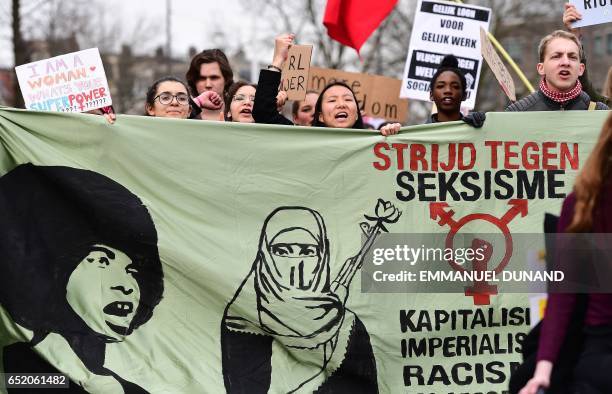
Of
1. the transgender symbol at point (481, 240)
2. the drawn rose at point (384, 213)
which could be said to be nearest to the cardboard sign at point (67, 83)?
the drawn rose at point (384, 213)

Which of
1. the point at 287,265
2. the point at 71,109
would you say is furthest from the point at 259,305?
the point at 71,109

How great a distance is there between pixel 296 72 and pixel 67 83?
147 centimetres

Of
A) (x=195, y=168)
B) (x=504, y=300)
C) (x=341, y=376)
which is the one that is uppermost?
(x=195, y=168)

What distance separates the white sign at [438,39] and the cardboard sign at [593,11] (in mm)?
1480

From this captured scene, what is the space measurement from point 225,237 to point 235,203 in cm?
19

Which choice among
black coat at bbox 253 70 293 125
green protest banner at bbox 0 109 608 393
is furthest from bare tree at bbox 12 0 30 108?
green protest banner at bbox 0 109 608 393

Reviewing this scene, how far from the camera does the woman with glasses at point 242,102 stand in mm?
6656

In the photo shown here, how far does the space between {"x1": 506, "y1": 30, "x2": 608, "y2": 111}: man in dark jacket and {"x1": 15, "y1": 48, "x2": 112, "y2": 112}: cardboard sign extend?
2405mm

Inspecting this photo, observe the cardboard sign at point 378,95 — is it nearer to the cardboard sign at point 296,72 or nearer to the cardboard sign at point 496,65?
the cardboard sign at point 496,65

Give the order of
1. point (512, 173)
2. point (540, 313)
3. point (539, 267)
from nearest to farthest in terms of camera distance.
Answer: point (540, 313) → point (539, 267) → point (512, 173)

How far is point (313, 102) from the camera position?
8.53 metres

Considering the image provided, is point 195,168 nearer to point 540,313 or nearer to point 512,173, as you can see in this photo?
point 512,173

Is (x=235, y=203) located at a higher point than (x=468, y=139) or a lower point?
lower

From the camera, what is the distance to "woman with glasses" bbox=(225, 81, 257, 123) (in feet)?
21.8
